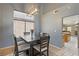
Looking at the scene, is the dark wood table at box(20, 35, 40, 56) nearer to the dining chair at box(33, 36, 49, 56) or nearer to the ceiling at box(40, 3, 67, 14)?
the dining chair at box(33, 36, 49, 56)

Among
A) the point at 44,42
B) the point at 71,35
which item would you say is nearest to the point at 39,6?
the point at 44,42

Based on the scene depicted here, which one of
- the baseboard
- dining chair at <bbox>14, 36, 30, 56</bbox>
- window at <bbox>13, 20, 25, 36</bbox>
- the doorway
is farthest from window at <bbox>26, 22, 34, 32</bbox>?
the doorway

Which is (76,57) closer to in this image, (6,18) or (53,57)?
(53,57)

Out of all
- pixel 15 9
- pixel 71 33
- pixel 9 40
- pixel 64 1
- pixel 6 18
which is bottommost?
pixel 9 40

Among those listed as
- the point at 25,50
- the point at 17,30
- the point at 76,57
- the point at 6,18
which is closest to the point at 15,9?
the point at 6,18

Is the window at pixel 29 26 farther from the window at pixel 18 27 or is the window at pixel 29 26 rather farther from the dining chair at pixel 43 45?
the dining chair at pixel 43 45

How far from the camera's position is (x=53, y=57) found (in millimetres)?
1766

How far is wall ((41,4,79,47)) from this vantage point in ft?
5.58

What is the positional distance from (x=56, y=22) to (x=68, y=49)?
19.4 inches

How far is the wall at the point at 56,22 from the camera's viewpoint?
5.58ft

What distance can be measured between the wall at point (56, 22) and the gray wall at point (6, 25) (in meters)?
0.54

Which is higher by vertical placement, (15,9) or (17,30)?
(15,9)

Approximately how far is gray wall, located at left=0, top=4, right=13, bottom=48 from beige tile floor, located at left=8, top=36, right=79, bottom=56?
703 mm

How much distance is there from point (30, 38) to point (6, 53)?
472 mm
